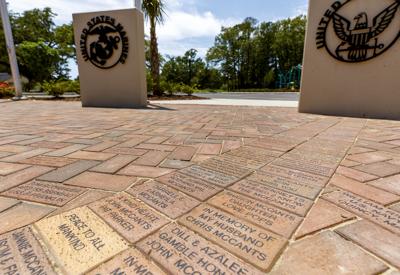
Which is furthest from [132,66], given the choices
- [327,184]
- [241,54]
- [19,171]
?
[241,54]

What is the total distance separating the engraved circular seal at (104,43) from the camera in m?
6.10

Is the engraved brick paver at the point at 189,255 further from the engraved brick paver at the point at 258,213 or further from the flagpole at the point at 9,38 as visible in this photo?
the flagpole at the point at 9,38

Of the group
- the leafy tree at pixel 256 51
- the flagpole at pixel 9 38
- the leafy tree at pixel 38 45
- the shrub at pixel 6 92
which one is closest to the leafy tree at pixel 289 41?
the leafy tree at pixel 256 51

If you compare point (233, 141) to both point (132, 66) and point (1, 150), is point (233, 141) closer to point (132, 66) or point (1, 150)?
point (1, 150)

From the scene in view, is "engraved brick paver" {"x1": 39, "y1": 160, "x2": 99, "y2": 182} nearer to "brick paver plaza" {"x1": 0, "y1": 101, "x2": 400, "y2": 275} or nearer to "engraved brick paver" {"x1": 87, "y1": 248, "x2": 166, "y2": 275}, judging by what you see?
"brick paver plaza" {"x1": 0, "y1": 101, "x2": 400, "y2": 275}

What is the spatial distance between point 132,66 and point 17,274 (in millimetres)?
6229

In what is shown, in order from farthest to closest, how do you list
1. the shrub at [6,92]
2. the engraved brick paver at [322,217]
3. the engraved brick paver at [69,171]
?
the shrub at [6,92]
the engraved brick paver at [69,171]
the engraved brick paver at [322,217]

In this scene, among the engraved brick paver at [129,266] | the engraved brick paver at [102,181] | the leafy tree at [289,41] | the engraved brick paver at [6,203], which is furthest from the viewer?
the leafy tree at [289,41]

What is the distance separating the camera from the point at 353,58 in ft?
13.8

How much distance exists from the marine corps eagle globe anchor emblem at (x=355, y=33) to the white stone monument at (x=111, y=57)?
461 cm

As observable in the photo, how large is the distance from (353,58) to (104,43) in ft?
20.5

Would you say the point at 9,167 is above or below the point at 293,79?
below

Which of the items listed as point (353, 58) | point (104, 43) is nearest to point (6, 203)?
point (353, 58)

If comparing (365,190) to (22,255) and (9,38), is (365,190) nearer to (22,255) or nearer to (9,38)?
(22,255)
